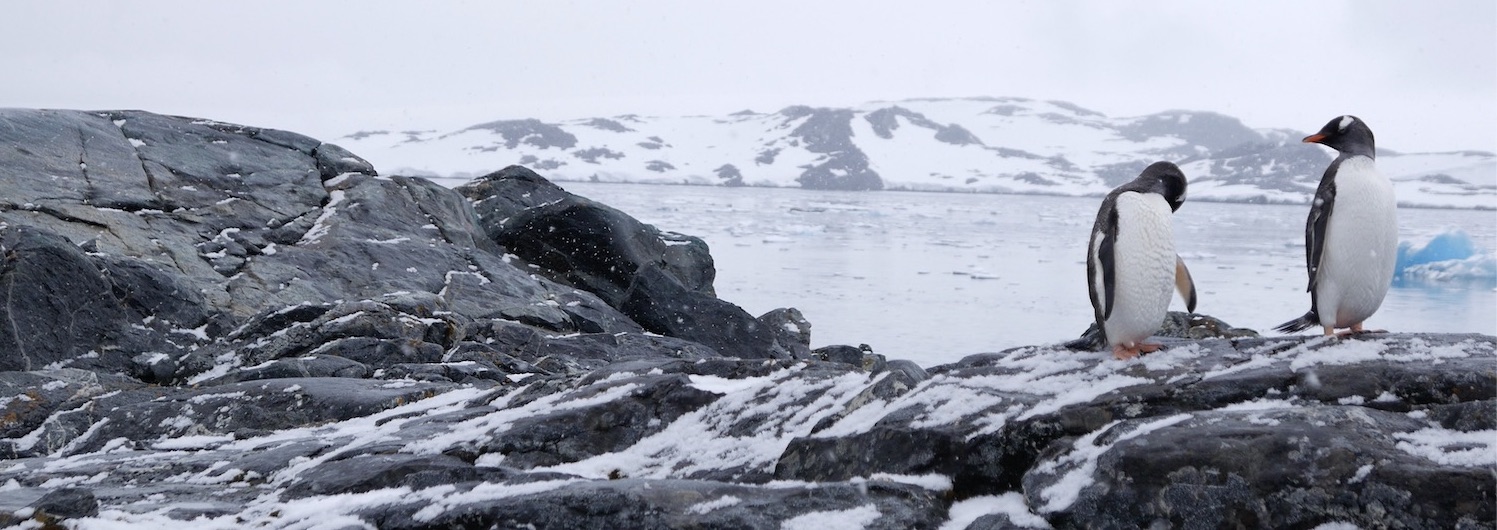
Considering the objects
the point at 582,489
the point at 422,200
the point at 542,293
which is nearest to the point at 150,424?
the point at 582,489

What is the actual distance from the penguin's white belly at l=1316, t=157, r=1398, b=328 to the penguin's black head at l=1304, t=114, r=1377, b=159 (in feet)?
0.17

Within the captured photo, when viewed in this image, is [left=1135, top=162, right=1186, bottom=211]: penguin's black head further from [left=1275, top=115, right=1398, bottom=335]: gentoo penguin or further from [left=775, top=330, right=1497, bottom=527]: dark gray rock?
[left=775, top=330, right=1497, bottom=527]: dark gray rock

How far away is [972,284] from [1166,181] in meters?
17.3

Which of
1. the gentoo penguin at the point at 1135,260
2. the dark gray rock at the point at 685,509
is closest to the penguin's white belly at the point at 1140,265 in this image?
the gentoo penguin at the point at 1135,260

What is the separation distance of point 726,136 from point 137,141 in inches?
6300

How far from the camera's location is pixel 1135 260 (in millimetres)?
4258

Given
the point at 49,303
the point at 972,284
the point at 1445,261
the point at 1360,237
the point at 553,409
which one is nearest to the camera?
the point at 1360,237

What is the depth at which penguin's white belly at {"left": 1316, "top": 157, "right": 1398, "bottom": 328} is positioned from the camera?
165 inches

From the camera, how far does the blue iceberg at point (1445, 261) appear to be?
21828 mm

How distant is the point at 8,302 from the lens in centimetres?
770

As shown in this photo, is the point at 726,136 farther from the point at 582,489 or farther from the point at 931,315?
the point at 582,489

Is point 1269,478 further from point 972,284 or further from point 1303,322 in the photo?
point 972,284

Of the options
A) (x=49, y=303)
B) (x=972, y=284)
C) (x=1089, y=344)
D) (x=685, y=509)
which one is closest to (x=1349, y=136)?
(x=1089, y=344)

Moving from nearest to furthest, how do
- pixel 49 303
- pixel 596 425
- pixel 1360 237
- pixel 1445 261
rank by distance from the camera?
1. pixel 1360 237
2. pixel 596 425
3. pixel 49 303
4. pixel 1445 261
